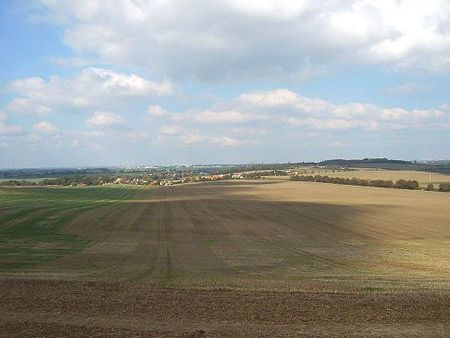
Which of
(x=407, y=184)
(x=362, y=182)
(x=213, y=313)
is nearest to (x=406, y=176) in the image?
(x=362, y=182)

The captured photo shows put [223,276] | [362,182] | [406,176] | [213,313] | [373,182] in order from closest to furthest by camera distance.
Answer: [213,313] → [223,276] → [373,182] → [362,182] → [406,176]

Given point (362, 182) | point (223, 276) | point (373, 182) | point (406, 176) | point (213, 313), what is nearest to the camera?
point (213, 313)

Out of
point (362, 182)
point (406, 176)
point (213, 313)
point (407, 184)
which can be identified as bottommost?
point (407, 184)

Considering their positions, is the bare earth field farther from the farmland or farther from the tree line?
the farmland

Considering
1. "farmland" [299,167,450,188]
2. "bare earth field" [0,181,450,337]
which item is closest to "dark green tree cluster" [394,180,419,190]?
"farmland" [299,167,450,188]

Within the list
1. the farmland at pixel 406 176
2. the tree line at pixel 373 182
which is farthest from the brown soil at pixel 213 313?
the farmland at pixel 406 176

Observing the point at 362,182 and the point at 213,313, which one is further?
the point at 362,182

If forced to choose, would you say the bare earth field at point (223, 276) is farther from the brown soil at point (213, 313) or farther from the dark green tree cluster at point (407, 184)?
the dark green tree cluster at point (407, 184)

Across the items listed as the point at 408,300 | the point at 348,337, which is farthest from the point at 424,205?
the point at 348,337

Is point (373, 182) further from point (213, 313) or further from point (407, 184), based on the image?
point (213, 313)
